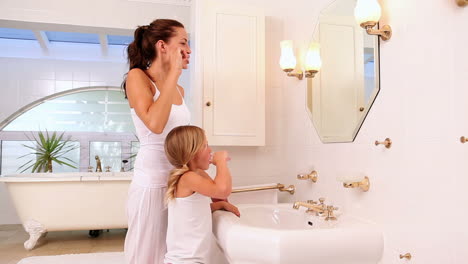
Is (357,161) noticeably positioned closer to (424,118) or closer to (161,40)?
(424,118)

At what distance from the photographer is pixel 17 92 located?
459 cm

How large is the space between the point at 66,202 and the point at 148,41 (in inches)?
99.4

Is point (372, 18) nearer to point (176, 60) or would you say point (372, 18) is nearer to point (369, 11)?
point (369, 11)

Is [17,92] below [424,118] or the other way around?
the other way around

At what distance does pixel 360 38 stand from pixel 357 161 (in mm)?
517

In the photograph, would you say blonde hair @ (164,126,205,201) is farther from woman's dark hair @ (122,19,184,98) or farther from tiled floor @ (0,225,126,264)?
tiled floor @ (0,225,126,264)

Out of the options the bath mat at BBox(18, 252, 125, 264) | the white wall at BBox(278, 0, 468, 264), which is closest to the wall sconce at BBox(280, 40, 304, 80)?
the white wall at BBox(278, 0, 468, 264)

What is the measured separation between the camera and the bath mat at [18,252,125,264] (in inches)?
115

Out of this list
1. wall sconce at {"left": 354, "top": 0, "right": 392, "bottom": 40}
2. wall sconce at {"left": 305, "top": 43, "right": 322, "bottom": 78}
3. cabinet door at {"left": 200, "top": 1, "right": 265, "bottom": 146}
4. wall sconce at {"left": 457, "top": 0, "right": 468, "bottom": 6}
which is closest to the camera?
wall sconce at {"left": 457, "top": 0, "right": 468, "bottom": 6}

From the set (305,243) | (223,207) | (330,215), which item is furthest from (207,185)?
(330,215)

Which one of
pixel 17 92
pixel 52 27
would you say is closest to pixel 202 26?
pixel 52 27

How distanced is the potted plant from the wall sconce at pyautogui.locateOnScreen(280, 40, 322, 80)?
297cm

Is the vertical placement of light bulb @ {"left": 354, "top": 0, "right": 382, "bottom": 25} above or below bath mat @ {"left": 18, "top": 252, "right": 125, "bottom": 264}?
above

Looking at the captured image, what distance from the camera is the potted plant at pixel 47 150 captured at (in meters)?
4.36
